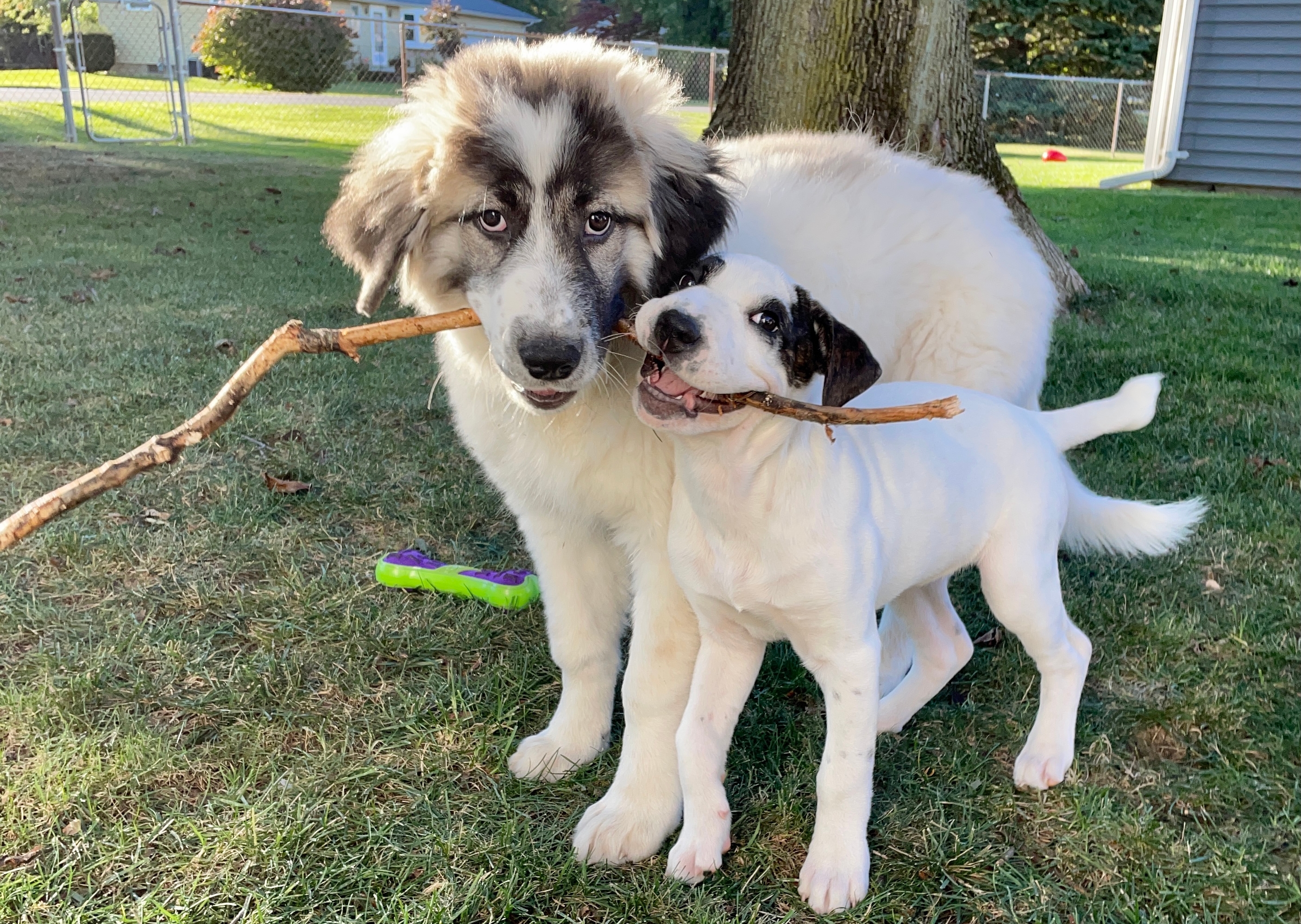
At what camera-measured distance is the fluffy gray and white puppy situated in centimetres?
244

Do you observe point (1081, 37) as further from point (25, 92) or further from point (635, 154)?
point (635, 154)

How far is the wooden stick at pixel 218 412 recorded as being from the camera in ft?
7.17

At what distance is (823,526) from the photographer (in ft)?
7.57

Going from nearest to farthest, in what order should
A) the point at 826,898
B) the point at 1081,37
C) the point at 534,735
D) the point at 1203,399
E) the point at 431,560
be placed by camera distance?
the point at 826,898, the point at 534,735, the point at 431,560, the point at 1203,399, the point at 1081,37

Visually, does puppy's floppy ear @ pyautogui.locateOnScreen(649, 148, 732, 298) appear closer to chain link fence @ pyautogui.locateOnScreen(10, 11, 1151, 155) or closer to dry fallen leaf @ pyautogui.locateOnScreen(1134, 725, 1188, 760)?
dry fallen leaf @ pyautogui.locateOnScreen(1134, 725, 1188, 760)

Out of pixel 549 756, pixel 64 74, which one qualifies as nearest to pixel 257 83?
pixel 64 74

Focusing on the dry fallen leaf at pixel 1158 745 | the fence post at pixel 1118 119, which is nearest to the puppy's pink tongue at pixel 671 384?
the dry fallen leaf at pixel 1158 745

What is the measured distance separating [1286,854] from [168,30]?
18196 mm

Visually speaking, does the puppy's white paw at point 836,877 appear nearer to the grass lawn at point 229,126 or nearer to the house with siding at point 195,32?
the house with siding at point 195,32

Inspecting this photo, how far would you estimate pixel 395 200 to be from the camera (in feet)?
8.61

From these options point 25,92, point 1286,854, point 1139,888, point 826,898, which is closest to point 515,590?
point 826,898

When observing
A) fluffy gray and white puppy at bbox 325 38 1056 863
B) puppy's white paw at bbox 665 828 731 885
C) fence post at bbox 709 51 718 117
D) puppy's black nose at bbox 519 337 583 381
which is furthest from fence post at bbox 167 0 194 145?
puppy's white paw at bbox 665 828 731 885

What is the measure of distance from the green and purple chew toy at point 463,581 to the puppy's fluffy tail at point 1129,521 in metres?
1.82

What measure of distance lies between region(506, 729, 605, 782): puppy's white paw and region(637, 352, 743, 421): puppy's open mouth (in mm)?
1195
